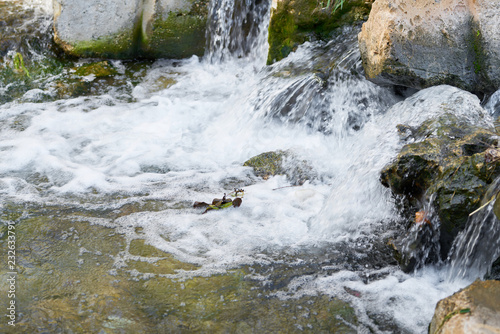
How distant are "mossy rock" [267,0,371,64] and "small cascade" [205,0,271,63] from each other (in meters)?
0.81

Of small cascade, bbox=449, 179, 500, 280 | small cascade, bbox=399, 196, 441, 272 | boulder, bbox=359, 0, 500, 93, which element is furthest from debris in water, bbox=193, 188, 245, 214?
boulder, bbox=359, 0, 500, 93

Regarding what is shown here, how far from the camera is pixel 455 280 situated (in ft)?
9.45

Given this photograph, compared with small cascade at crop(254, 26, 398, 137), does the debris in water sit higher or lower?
lower

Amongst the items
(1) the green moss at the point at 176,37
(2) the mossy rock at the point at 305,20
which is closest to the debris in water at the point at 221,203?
(2) the mossy rock at the point at 305,20

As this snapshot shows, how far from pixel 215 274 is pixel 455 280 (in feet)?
4.98

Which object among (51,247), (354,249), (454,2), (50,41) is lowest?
(51,247)

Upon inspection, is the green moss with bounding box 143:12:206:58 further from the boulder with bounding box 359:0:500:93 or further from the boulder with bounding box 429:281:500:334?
the boulder with bounding box 429:281:500:334

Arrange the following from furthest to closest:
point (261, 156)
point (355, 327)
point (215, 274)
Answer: point (261, 156) → point (215, 274) → point (355, 327)

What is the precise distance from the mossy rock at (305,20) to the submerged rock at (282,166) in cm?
187

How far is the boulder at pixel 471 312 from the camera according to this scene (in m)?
1.88

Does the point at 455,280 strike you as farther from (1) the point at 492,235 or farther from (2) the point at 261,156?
(2) the point at 261,156

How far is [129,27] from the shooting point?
7.05m

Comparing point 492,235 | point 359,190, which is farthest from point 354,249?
point 492,235

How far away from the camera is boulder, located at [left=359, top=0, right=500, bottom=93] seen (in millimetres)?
4117
